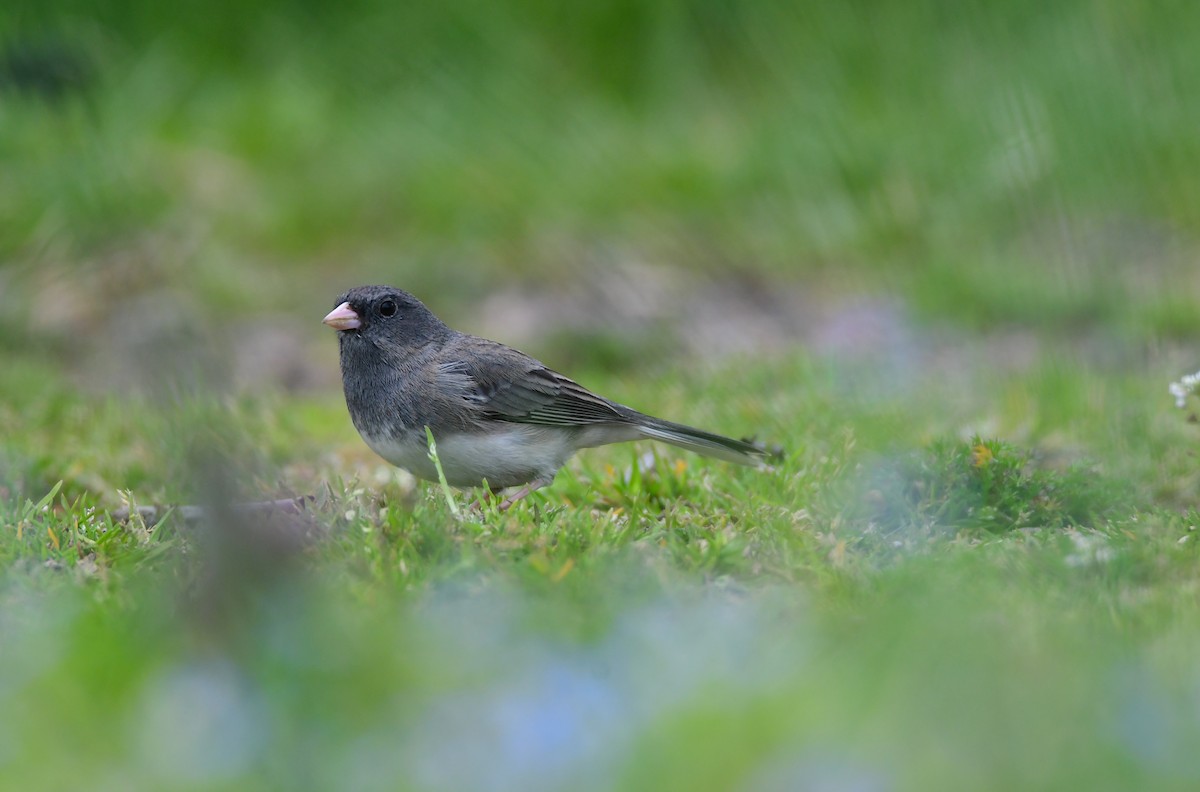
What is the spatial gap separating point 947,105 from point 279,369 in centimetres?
387

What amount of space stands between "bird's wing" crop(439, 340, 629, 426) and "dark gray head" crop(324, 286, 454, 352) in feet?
0.59

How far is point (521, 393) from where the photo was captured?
161 inches

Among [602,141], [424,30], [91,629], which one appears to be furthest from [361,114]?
[91,629]

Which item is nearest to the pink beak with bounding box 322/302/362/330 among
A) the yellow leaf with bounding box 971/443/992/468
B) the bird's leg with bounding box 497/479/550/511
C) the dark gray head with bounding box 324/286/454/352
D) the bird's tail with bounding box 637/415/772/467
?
the dark gray head with bounding box 324/286/454/352

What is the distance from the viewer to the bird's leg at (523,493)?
364 cm

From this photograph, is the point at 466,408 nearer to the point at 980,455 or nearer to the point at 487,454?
the point at 487,454

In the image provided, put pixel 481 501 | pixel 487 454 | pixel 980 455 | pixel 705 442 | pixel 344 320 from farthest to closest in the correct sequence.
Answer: pixel 344 320 < pixel 705 442 < pixel 487 454 < pixel 980 455 < pixel 481 501

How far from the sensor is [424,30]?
912 centimetres

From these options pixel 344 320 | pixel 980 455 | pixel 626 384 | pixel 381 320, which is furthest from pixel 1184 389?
pixel 626 384

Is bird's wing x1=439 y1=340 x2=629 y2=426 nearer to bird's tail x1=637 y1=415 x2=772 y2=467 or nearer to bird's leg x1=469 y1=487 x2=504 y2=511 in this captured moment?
bird's tail x1=637 y1=415 x2=772 y2=467

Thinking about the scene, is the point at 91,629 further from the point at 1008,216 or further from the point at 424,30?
the point at 424,30

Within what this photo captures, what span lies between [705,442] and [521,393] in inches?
22.0

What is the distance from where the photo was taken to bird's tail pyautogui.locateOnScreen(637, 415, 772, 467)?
13.2 ft

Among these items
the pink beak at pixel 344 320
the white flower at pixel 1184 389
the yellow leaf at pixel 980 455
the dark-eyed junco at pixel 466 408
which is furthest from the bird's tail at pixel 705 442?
the white flower at pixel 1184 389
